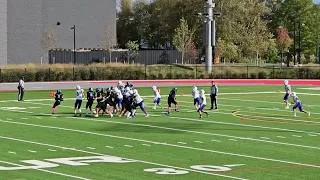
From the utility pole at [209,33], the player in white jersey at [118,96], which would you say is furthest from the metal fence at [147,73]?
the player in white jersey at [118,96]

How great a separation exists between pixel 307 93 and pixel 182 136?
92.4 feet

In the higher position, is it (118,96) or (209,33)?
(209,33)

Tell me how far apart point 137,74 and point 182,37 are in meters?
24.8

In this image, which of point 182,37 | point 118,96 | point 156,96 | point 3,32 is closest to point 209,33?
point 182,37

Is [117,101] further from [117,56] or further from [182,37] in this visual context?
[182,37]

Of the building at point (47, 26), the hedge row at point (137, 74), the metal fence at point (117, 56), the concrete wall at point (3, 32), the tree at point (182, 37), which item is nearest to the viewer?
the hedge row at point (137, 74)

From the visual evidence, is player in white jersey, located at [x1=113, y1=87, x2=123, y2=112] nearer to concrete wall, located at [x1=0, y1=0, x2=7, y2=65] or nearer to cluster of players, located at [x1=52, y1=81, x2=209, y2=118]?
cluster of players, located at [x1=52, y1=81, x2=209, y2=118]

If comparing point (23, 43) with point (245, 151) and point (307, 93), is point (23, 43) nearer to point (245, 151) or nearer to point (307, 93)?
point (307, 93)

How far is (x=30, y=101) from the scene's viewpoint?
45.6 meters

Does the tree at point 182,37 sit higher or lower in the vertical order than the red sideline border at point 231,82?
higher

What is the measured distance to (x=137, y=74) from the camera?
73.5m

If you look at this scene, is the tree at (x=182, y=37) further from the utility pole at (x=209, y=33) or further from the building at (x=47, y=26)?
the utility pole at (x=209, y=33)

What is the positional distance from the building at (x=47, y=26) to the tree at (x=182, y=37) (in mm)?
8146

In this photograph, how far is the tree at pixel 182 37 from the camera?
318 ft
